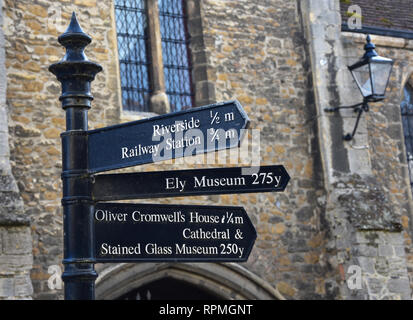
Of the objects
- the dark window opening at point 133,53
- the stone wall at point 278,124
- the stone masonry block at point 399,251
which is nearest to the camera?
the dark window opening at point 133,53

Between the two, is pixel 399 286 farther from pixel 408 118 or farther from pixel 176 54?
pixel 176 54

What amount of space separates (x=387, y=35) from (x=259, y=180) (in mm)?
8067

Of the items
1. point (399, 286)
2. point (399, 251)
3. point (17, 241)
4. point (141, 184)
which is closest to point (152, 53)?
point (17, 241)

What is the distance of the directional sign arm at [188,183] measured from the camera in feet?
13.0

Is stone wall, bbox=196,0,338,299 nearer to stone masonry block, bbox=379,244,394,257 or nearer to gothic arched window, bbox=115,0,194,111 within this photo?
gothic arched window, bbox=115,0,194,111

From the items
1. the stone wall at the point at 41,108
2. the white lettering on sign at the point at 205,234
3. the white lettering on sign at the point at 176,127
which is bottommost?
the white lettering on sign at the point at 205,234

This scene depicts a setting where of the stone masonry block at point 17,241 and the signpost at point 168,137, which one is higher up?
the stone masonry block at point 17,241

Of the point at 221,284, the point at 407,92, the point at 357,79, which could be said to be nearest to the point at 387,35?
the point at 407,92

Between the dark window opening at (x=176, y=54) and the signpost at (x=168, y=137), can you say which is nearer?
the signpost at (x=168, y=137)

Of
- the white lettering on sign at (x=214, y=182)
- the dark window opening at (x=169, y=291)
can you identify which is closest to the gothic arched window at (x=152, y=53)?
the dark window opening at (x=169, y=291)

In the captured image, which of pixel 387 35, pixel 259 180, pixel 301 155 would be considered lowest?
pixel 259 180

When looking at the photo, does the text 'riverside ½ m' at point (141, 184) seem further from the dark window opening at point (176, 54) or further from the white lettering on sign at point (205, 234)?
the dark window opening at point (176, 54)
